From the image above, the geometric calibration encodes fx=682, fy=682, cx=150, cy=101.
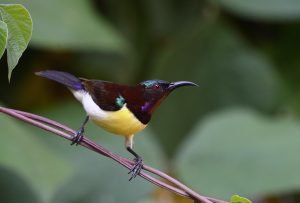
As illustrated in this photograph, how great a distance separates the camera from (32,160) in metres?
2.03

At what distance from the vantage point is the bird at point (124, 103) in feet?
3.11

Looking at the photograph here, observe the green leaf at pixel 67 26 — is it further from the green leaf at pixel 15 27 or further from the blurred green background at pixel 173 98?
the green leaf at pixel 15 27

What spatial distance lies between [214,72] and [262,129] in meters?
0.52

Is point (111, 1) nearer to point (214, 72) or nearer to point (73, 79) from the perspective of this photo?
point (214, 72)

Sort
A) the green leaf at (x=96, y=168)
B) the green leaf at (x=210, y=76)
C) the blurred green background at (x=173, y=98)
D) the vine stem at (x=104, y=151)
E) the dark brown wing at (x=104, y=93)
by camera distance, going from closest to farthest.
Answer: the vine stem at (x=104, y=151) < the dark brown wing at (x=104, y=93) < the green leaf at (x=96, y=168) < the blurred green background at (x=173, y=98) < the green leaf at (x=210, y=76)

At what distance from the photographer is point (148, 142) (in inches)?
89.4

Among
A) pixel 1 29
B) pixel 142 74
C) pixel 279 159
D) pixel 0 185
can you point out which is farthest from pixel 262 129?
pixel 1 29

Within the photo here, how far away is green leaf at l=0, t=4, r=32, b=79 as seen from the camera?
2.95 ft

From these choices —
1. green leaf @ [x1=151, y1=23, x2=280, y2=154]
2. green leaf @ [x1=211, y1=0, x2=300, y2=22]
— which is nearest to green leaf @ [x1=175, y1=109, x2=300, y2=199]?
green leaf @ [x1=151, y1=23, x2=280, y2=154]

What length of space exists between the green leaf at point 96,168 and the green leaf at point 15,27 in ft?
3.22

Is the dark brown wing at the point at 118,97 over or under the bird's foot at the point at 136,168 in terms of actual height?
over

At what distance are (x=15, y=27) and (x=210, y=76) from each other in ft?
6.83

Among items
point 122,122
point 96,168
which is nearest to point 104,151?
point 122,122

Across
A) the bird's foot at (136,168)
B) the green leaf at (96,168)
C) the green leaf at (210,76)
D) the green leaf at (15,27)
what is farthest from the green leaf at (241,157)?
the green leaf at (15,27)
